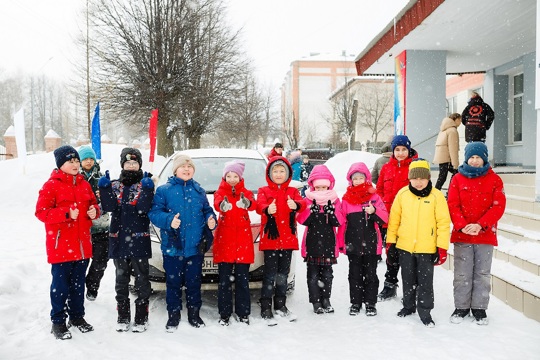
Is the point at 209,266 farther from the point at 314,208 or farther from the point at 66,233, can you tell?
the point at 66,233

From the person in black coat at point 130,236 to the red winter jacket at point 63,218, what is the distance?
235 mm

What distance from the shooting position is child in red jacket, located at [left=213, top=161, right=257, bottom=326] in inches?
165

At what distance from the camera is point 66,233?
12.8 ft

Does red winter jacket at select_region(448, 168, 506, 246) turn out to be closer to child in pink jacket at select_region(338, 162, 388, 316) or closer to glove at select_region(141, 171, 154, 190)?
child in pink jacket at select_region(338, 162, 388, 316)

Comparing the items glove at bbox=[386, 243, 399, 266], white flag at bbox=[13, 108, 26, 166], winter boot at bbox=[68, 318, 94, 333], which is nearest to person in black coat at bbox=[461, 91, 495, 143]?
glove at bbox=[386, 243, 399, 266]

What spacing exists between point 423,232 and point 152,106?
694 inches

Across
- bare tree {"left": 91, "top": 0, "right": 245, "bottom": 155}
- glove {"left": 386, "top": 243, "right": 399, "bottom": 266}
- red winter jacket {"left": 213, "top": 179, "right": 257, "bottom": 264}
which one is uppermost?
bare tree {"left": 91, "top": 0, "right": 245, "bottom": 155}

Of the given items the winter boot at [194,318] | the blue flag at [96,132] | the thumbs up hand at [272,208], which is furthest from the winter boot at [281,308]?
the blue flag at [96,132]

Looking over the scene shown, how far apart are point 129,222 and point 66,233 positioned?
54cm

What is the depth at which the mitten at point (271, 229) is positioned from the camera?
4320mm

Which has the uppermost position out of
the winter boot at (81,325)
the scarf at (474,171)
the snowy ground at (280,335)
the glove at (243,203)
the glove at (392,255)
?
the scarf at (474,171)

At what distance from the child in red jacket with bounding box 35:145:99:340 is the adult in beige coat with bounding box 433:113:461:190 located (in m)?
5.84

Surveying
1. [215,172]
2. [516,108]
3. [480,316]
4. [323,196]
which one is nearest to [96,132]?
[215,172]

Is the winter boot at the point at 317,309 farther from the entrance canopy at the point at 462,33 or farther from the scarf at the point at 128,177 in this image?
the entrance canopy at the point at 462,33
